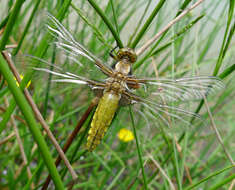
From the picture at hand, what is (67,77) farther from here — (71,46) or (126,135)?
(126,135)

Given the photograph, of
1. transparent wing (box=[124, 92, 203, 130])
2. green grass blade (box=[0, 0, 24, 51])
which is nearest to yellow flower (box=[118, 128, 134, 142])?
transparent wing (box=[124, 92, 203, 130])

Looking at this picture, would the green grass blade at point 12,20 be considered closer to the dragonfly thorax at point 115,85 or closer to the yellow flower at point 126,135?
the dragonfly thorax at point 115,85

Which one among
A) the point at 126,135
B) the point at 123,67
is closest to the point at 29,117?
the point at 123,67

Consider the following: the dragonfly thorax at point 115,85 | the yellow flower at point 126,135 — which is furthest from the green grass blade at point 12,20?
the yellow flower at point 126,135

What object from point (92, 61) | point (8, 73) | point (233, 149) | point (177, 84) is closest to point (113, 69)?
point (92, 61)

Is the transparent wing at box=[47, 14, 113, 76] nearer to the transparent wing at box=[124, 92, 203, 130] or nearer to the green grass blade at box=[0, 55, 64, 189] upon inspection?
the transparent wing at box=[124, 92, 203, 130]

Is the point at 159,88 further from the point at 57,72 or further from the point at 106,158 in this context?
the point at 106,158
